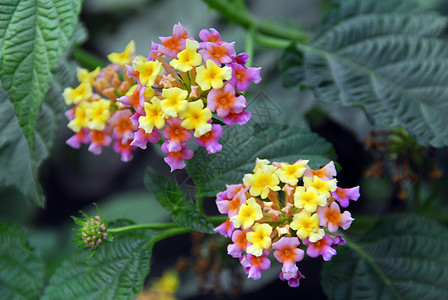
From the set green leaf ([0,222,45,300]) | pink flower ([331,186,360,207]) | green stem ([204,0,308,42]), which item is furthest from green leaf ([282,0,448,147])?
green leaf ([0,222,45,300])

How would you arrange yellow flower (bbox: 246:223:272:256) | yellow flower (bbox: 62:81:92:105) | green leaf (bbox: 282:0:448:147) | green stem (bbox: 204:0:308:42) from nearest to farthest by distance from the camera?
yellow flower (bbox: 246:223:272:256) → yellow flower (bbox: 62:81:92:105) → green leaf (bbox: 282:0:448:147) → green stem (bbox: 204:0:308:42)

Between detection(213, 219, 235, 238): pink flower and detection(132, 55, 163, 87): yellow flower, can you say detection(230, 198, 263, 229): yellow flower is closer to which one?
detection(213, 219, 235, 238): pink flower

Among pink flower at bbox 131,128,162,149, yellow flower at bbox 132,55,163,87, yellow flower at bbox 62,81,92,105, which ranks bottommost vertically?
yellow flower at bbox 62,81,92,105

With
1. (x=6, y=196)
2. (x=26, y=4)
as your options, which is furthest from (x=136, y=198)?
(x=26, y=4)

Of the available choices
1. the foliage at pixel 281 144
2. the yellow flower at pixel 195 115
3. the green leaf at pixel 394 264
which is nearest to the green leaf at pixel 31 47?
the foliage at pixel 281 144

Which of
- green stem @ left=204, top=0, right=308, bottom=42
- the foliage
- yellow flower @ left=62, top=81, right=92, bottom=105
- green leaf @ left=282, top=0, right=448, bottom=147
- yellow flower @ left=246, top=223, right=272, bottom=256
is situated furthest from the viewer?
green stem @ left=204, top=0, right=308, bottom=42

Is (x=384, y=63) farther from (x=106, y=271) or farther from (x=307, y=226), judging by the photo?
(x=106, y=271)

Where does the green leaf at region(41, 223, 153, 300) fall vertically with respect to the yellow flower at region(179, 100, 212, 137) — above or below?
below

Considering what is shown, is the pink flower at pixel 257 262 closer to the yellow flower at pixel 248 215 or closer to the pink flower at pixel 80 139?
the yellow flower at pixel 248 215
